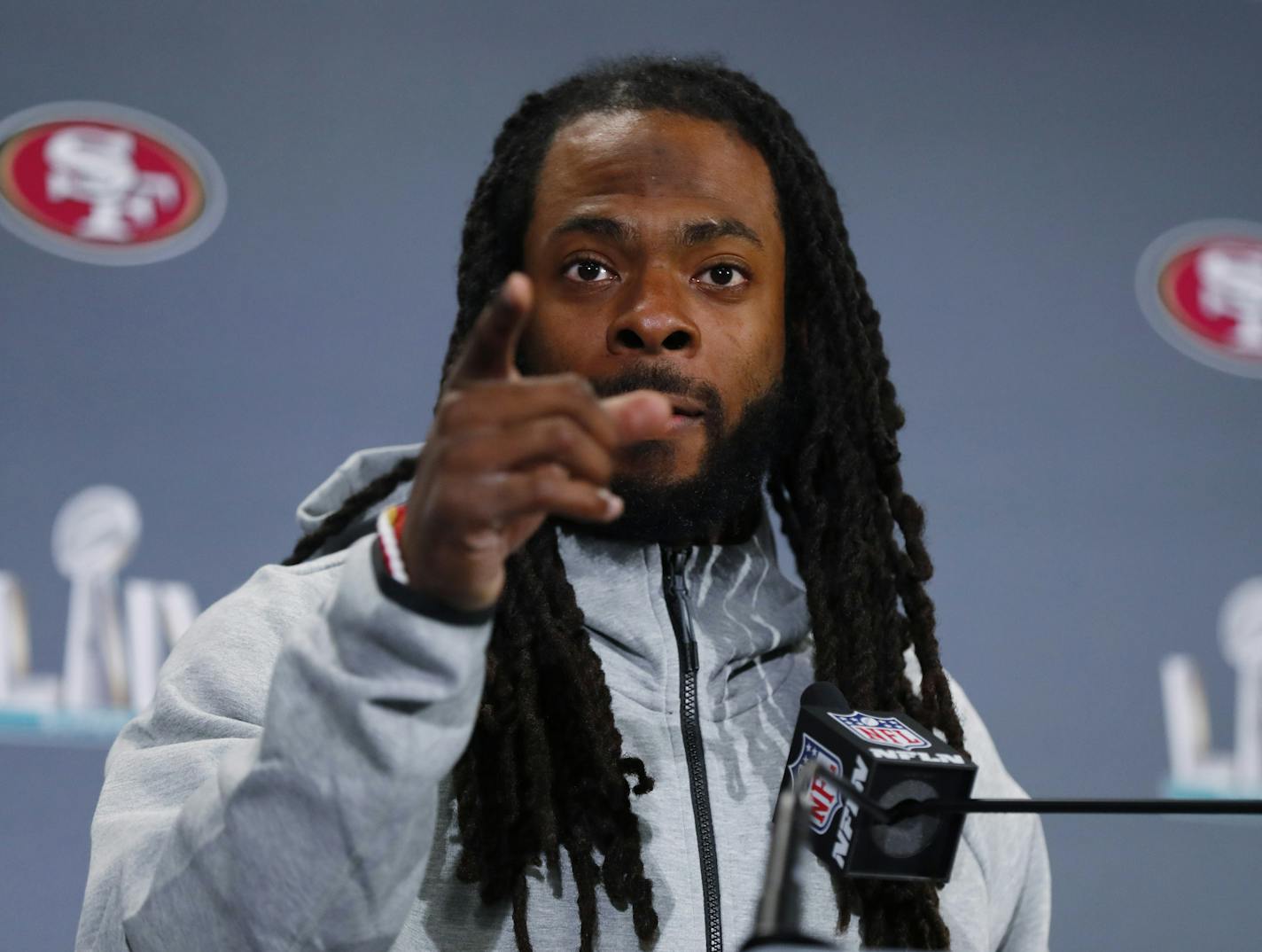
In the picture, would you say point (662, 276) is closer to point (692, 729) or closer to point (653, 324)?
point (653, 324)

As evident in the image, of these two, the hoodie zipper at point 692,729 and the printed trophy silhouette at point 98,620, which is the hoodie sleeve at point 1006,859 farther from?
the printed trophy silhouette at point 98,620

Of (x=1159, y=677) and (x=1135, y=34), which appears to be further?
(x=1135, y=34)

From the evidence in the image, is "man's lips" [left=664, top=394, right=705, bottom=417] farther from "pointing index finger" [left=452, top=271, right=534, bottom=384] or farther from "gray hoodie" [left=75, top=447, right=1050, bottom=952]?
"pointing index finger" [left=452, top=271, right=534, bottom=384]

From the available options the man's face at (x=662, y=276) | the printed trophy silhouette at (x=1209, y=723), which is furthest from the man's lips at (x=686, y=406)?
the printed trophy silhouette at (x=1209, y=723)

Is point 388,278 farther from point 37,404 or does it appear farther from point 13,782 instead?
point 13,782

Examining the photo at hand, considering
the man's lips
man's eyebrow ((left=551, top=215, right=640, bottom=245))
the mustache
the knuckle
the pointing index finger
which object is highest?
man's eyebrow ((left=551, top=215, right=640, bottom=245))

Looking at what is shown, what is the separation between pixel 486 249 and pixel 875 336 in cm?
32

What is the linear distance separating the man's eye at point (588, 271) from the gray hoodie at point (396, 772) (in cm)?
18

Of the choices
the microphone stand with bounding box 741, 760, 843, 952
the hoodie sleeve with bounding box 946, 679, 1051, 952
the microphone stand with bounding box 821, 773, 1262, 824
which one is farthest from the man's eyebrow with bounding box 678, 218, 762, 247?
the microphone stand with bounding box 741, 760, 843, 952

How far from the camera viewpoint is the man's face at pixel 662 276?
3.22 ft

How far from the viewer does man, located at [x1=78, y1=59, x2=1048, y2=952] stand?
23.7 inches

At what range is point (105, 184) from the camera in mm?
1459

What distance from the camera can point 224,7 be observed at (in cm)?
152

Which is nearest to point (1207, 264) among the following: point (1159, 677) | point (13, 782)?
point (1159, 677)
